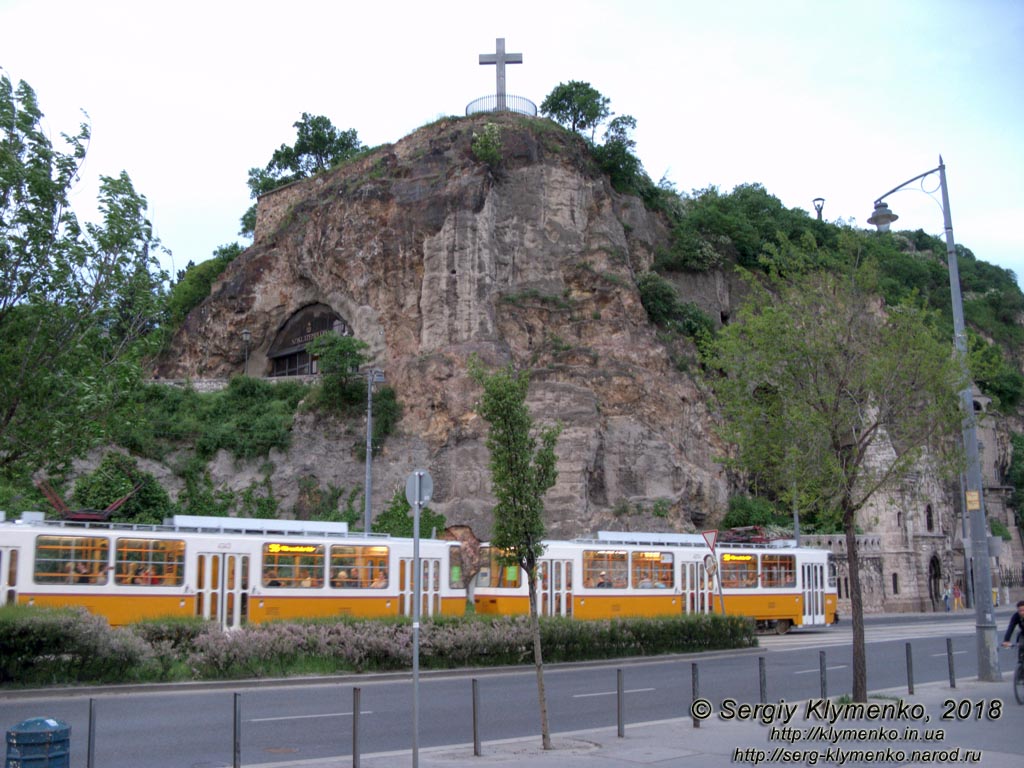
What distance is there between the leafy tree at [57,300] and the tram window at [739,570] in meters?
23.2

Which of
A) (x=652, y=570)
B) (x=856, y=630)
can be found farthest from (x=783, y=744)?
(x=652, y=570)

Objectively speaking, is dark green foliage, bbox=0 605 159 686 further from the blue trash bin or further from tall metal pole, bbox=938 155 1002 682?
tall metal pole, bbox=938 155 1002 682

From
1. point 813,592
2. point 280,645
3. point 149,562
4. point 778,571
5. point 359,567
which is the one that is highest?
point 149,562

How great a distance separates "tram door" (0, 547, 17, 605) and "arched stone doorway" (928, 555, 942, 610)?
176ft

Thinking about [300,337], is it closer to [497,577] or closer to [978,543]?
[497,577]

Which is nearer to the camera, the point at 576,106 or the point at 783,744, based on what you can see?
the point at 783,744

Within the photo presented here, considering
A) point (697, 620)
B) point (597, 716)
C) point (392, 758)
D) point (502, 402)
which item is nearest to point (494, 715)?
point (597, 716)

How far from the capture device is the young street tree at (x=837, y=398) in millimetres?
15258

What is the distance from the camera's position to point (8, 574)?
69.8ft

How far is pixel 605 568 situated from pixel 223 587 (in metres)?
11.8

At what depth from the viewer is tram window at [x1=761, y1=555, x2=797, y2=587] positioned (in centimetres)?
3403

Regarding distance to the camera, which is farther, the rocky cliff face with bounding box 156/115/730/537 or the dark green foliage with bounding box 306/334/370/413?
the dark green foliage with bounding box 306/334/370/413

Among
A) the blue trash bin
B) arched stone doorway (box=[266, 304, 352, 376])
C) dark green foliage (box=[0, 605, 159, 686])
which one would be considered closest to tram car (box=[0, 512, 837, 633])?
dark green foliage (box=[0, 605, 159, 686])

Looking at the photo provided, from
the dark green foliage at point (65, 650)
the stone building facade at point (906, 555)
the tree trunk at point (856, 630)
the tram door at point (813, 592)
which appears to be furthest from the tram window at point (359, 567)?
Answer: the stone building facade at point (906, 555)
